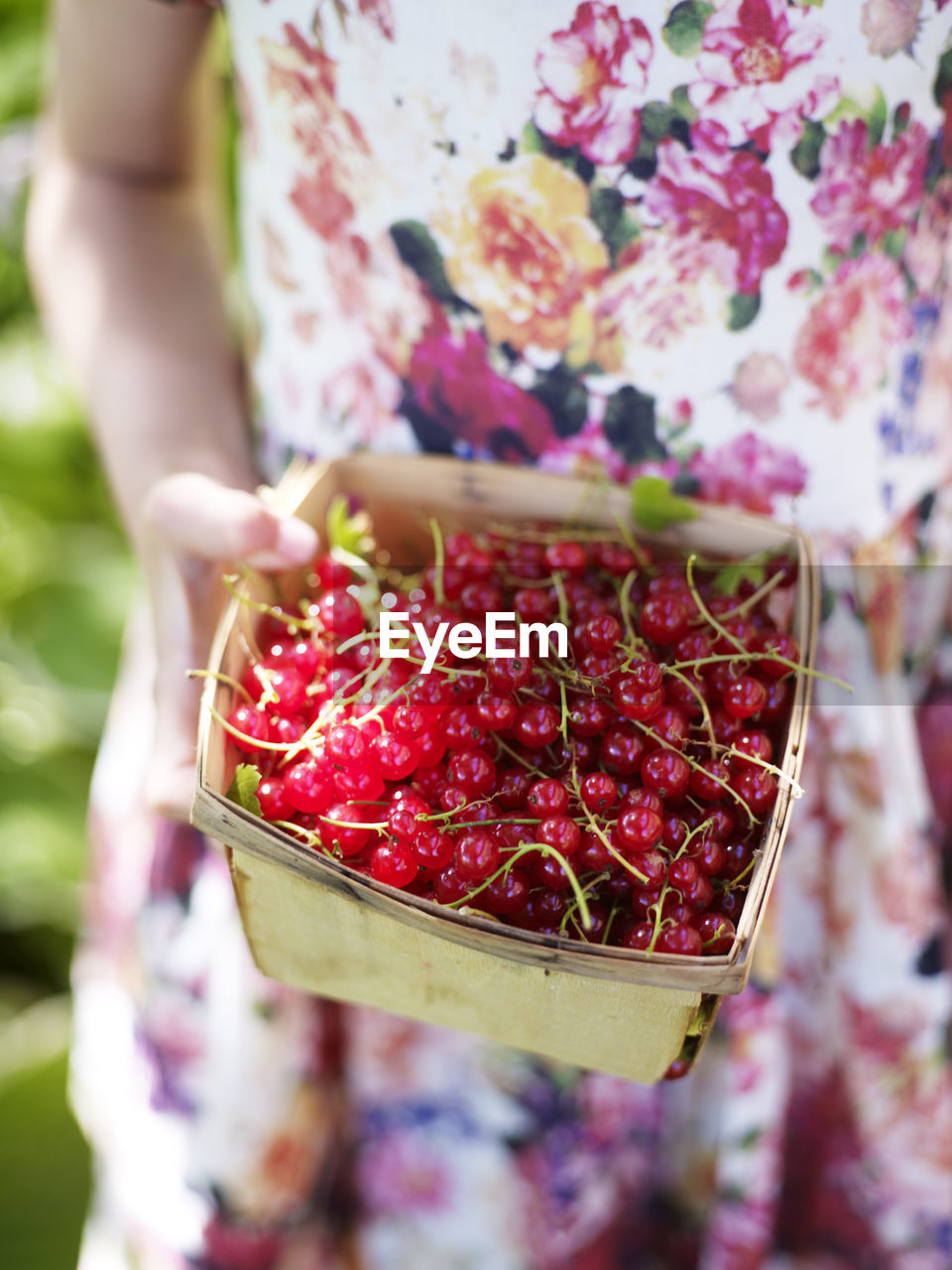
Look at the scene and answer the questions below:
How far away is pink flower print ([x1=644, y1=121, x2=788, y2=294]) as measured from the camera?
1.49 ft

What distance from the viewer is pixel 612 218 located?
474 millimetres

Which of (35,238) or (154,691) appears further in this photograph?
(35,238)

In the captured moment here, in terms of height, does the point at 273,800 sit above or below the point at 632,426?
below

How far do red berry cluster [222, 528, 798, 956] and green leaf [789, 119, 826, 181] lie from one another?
0.19 meters

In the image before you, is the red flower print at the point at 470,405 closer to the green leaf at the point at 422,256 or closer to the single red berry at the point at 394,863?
the green leaf at the point at 422,256

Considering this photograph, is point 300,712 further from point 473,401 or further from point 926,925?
point 926,925

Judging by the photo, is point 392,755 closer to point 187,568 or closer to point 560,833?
point 560,833

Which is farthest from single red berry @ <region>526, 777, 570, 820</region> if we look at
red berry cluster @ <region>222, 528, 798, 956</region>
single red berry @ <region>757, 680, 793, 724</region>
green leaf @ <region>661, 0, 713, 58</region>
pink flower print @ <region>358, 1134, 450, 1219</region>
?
pink flower print @ <region>358, 1134, 450, 1219</region>

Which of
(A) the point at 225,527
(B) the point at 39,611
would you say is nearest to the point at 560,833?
(A) the point at 225,527

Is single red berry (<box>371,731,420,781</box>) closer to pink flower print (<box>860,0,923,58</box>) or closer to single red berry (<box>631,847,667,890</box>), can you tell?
single red berry (<box>631,847,667,890</box>)

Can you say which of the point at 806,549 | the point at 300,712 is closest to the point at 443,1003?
the point at 300,712

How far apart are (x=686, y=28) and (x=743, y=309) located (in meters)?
0.13

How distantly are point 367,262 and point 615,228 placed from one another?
145 mm

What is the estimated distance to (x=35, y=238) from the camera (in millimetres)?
724
